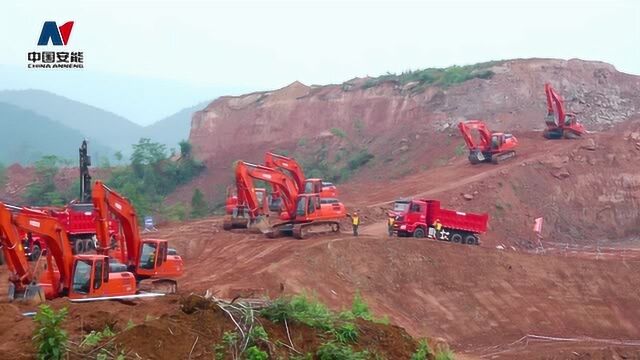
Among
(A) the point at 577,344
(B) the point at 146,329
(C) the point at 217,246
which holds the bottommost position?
(A) the point at 577,344

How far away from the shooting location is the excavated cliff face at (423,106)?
5925cm

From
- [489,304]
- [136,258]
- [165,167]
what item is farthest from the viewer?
[165,167]

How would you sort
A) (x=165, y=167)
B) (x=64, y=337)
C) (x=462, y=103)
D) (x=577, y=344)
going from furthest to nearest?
(x=165, y=167) → (x=462, y=103) → (x=577, y=344) → (x=64, y=337)

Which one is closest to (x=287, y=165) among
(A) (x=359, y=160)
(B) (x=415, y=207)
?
(B) (x=415, y=207)

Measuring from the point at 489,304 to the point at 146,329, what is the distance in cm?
1987

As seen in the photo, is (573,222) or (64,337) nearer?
(64,337)

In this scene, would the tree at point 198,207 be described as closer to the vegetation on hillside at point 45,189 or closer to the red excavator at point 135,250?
the vegetation on hillside at point 45,189

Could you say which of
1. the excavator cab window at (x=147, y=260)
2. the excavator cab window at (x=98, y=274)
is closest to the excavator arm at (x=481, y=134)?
the excavator cab window at (x=147, y=260)

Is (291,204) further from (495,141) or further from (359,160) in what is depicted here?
(359,160)

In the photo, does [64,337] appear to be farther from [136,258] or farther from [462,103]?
[462,103]

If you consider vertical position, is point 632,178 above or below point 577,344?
above

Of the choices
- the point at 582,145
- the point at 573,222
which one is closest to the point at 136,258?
the point at 573,222

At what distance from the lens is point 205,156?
71.6 m

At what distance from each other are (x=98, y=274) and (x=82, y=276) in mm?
387
